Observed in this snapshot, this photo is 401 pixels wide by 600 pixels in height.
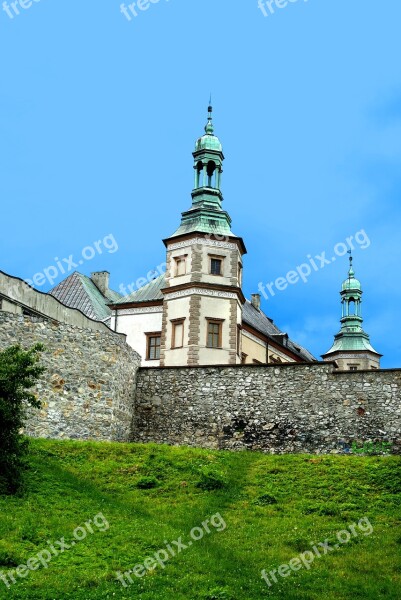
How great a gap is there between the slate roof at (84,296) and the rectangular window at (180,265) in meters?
10.00

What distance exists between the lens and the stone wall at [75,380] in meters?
30.3

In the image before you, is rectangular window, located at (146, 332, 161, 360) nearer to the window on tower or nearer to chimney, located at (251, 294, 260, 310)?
the window on tower

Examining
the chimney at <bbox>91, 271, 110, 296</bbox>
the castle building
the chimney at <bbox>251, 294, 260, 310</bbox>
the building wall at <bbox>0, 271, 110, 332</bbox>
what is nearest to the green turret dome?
the castle building

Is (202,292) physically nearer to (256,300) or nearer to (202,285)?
(202,285)

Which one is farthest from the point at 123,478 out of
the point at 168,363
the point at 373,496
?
the point at 168,363

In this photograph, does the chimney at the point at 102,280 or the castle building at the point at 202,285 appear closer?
the castle building at the point at 202,285

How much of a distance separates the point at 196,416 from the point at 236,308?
18.0m

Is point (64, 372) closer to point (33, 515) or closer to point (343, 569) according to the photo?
point (33, 515)

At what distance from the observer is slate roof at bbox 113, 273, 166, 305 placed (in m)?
56.3

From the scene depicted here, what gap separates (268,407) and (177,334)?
1837 cm

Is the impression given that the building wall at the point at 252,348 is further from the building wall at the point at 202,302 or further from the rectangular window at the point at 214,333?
the rectangular window at the point at 214,333

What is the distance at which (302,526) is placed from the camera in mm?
20891

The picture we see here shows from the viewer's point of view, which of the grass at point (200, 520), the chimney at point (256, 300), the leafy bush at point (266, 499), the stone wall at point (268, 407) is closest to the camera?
Result: the grass at point (200, 520)

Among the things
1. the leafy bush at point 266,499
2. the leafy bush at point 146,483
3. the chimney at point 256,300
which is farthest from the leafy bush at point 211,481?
the chimney at point 256,300
